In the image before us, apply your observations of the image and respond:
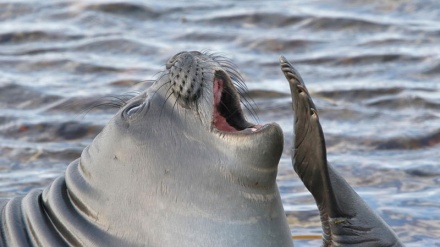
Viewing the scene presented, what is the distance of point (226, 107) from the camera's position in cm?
627

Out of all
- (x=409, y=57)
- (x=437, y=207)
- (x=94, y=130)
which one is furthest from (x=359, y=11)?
(x=437, y=207)

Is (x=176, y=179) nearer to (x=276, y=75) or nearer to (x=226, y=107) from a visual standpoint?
(x=226, y=107)

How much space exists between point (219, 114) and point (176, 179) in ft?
1.33

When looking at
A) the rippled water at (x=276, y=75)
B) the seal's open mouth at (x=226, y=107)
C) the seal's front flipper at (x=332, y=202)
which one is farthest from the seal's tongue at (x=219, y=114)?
the rippled water at (x=276, y=75)

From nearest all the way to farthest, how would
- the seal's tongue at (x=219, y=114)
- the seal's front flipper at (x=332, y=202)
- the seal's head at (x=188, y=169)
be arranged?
the seal's head at (x=188, y=169), the seal's tongue at (x=219, y=114), the seal's front flipper at (x=332, y=202)

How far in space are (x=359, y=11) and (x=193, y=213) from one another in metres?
8.46

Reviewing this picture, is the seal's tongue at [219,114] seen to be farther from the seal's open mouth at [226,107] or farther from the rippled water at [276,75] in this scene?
the rippled water at [276,75]

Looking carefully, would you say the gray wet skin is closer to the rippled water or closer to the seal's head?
the seal's head

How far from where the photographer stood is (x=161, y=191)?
618 centimetres

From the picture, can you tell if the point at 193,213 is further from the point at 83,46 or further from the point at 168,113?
the point at 83,46

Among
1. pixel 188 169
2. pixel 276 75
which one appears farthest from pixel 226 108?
pixel 276 75

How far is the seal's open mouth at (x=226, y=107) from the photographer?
245 inches

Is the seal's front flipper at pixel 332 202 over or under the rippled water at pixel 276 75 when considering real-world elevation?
over

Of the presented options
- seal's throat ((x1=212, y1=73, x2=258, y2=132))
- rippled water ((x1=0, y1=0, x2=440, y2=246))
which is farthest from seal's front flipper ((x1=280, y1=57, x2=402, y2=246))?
rippled water ((x1=0, y1=0, x2=440, y2=246))
